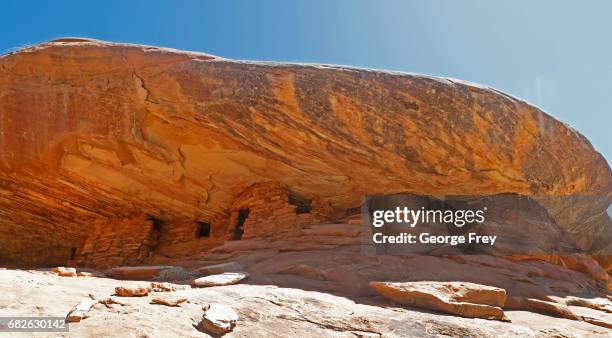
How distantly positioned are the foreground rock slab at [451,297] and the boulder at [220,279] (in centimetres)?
134

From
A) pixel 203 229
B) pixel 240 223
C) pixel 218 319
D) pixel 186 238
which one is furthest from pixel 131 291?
pixel 203 229

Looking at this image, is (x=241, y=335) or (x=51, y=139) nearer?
(x=241, y=335)

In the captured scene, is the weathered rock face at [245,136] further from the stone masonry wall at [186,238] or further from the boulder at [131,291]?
the boulder at [131,291]

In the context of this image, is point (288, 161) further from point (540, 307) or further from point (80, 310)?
point (80, 310)

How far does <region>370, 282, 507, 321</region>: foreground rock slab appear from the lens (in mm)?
3832

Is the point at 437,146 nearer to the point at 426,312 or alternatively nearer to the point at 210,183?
the point at 426,312

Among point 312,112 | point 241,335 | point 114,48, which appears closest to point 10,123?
point 114,48

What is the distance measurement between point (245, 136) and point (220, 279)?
113 inches

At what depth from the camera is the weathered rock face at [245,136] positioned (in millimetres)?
6113

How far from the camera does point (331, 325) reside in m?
3.16

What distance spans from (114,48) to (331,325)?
5279mm

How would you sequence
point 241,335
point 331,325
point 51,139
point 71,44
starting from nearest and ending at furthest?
point 241,335, point 331,325, point 71,44, point 51,139

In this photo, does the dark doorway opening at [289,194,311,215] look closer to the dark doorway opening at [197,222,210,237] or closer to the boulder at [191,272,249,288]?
the dark doorway opening at [197,222,210,237]

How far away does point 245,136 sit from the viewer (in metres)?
6.71
